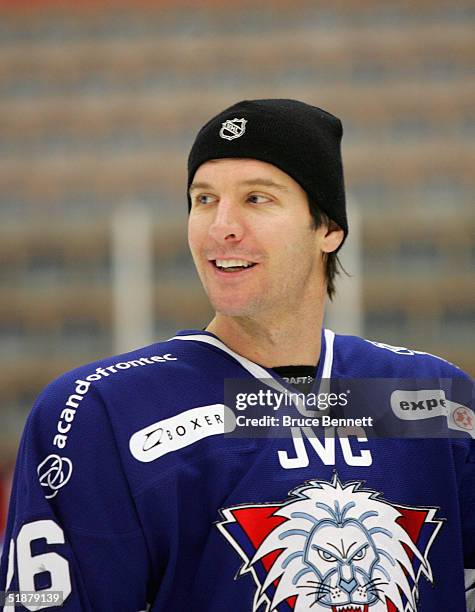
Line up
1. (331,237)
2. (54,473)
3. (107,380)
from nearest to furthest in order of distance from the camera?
(54,473) → (107,380) → (331,237)

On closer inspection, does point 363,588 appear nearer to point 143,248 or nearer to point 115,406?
→ point 115,406

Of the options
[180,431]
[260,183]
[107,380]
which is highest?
[260,183]

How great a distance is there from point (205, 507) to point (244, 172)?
712 mm

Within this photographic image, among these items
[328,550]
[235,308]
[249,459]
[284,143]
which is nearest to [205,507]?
[249,459]

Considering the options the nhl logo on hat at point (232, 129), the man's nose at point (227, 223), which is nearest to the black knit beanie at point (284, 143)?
the nhl logo on hat at point (232, 129)

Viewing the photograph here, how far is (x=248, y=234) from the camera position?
2307mm

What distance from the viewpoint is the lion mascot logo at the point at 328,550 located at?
2221 millimetres

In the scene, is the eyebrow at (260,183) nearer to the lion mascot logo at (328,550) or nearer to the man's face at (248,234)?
the man's face at (248,234)

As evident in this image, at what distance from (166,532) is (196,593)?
0.48 ft

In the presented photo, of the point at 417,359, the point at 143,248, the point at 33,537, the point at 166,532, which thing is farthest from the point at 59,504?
the point at 143,248

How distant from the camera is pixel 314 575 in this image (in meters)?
2.25

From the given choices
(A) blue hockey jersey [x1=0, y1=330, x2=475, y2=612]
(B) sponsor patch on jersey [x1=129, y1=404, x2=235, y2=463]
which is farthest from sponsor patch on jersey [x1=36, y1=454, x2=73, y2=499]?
(B) sponsor patch on jersey [x1=129, y1=404, x2=235, y2=463]

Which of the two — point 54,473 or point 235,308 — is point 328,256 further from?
point 54,473

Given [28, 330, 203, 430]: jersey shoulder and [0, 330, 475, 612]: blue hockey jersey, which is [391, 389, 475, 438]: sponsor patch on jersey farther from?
[28, 330, 203, 430]: jersey shoulder
